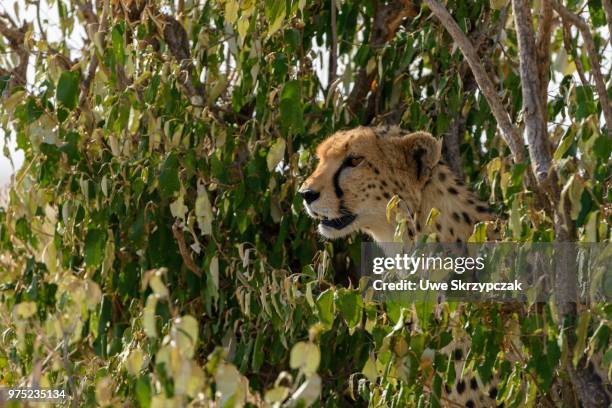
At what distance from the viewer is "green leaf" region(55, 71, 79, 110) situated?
359 cm

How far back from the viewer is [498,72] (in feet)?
15.2

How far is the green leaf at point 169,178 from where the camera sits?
3607 mm

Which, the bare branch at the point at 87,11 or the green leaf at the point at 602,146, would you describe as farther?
the bare branch at the point at 87,11

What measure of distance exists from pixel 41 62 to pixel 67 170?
1.29 feet

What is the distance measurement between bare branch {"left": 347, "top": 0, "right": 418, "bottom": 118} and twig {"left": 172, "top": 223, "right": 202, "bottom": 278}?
0.93 m

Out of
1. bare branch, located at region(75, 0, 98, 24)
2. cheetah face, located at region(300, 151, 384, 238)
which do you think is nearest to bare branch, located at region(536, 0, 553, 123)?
cheetah face, located at region(300, 151, 384, 238)

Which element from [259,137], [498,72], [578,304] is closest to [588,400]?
[578,304]

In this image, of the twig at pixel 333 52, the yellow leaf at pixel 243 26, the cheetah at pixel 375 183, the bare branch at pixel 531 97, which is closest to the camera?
the bare branch at pixel 531 97

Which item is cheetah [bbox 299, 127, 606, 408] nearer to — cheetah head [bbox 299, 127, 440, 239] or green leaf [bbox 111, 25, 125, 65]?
cheetah head [bbox 299, 127, 440, 239]

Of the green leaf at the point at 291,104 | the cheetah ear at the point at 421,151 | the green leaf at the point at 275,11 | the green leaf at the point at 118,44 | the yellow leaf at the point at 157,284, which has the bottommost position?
the yellow leaf at the point at 157,284

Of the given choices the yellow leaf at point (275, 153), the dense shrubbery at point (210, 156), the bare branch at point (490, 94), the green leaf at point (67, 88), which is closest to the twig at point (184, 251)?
the dense shrubbery at point (210, 156)

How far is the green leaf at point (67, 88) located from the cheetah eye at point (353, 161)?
2.95 ft

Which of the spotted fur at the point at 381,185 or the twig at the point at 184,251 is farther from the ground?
the spotted fur at the point at 381,185

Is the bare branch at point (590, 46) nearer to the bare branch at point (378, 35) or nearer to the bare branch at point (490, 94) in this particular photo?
the bare branch at point (490, 94)
